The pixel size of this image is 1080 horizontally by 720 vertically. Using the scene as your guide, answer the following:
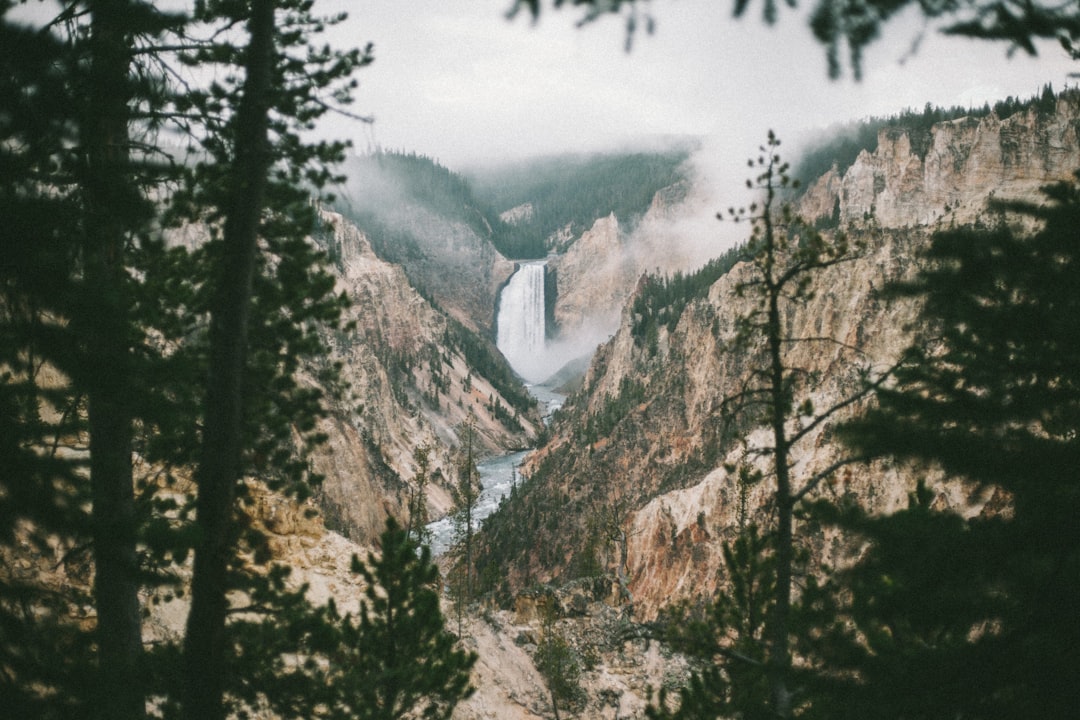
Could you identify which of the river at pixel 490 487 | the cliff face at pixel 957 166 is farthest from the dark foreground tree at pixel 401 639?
the cliff face at pixel 957 166

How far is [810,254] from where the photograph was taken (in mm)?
6078

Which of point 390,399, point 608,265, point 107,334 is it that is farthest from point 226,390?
point 608,265

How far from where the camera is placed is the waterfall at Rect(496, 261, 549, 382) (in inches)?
7195

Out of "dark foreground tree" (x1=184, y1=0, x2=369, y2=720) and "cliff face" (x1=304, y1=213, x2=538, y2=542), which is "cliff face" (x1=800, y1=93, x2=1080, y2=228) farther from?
"cliff face" (x1=304, y1=213, x2=538, y2=542)

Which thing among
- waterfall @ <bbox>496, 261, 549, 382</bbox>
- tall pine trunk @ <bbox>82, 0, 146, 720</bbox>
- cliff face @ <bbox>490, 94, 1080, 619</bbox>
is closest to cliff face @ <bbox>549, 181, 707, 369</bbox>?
waterfall @ <bbox>496, 261, 549, 382</bbox>

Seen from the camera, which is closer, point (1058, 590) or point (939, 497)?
point (1058, 590)

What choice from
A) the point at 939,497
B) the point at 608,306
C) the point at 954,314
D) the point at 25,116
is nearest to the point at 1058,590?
the point at 954,314

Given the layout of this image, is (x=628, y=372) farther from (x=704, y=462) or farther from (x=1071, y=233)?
(x=1071, y=233)

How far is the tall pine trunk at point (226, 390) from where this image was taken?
461 centimetres

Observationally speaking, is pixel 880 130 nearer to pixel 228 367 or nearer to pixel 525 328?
pixel 228 367

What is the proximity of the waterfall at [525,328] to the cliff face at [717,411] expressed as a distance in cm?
9772

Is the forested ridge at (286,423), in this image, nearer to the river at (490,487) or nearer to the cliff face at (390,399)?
the cliff face at (390,399)

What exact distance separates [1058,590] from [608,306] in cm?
18571

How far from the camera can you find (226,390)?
187 inches
